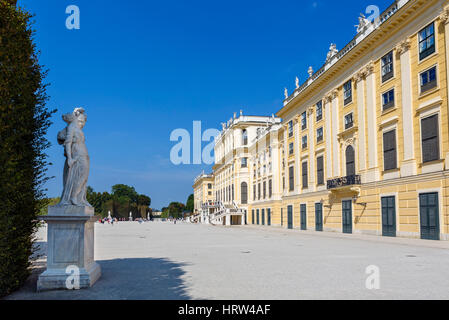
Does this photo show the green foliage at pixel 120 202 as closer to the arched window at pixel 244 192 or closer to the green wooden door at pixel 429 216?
the arched window at pixel 244 192

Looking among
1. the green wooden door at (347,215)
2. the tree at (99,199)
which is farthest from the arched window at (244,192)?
the tree at (99,199)

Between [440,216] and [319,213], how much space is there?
16.4 meters

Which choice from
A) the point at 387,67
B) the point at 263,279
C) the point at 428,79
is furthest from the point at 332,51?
the point at 263,279

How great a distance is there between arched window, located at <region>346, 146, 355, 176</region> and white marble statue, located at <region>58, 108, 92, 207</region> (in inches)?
1047

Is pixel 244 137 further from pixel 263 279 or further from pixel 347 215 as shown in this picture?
pixel 263 279

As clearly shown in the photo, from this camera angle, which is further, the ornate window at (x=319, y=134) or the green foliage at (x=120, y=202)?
the green foliage at (x=120, y=202)

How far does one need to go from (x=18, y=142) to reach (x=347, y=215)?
2868 centimetres

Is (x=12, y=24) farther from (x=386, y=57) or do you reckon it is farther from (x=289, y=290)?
(x=386, y=57)

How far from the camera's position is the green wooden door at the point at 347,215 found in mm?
32156

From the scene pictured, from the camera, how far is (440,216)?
870 inches

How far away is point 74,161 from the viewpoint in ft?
29.3

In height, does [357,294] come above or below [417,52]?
below

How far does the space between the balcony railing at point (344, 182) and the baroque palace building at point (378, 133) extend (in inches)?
3.3
